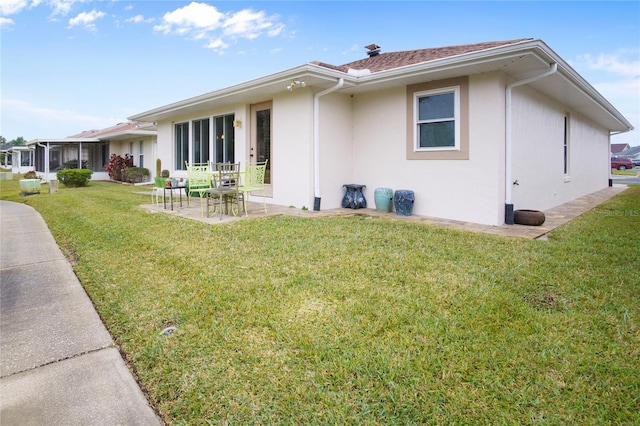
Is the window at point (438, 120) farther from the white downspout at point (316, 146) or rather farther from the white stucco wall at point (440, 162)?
the white downspout at point (316, 146)

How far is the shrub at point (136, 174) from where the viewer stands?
60.1 ft

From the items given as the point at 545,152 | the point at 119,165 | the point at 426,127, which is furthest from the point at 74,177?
the point at 545,152

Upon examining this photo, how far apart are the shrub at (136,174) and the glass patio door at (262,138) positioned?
1136cm

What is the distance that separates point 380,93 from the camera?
8.11 metres

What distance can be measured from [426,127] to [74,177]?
51.5 feet

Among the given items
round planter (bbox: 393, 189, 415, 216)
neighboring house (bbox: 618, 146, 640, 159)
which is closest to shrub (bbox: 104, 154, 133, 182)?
round planter (bbox: 393, 189, 415, 216)

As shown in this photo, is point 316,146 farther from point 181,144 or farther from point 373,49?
point 181,144

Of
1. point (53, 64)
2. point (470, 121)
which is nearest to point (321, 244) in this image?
point (470, 121)

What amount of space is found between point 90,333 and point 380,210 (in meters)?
6.12

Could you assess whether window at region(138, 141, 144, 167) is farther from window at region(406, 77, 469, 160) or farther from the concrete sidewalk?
the concrete sidewalk

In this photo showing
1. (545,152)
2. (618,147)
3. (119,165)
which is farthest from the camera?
(618,147)

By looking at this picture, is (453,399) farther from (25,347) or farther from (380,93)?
(380,93)

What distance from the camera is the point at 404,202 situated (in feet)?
24.6

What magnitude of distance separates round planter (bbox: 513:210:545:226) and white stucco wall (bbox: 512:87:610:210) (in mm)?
472
